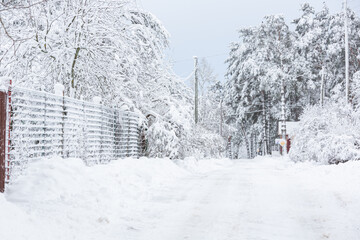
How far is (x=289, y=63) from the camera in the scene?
41875mm

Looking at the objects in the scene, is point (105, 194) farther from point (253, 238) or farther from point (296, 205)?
point (296, 205)

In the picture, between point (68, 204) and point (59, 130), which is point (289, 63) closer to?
point (59, 130)

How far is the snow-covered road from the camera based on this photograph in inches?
225

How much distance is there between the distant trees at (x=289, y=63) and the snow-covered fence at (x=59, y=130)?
2711cm

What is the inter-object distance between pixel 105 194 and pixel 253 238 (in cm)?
327

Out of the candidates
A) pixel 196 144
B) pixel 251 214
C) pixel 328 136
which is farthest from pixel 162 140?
pixel 251 214

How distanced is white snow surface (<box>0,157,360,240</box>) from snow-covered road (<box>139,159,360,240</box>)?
0.05 ft

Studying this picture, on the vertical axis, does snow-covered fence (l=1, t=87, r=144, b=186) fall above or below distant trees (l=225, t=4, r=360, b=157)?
below

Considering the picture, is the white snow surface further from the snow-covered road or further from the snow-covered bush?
the snow-covered bush

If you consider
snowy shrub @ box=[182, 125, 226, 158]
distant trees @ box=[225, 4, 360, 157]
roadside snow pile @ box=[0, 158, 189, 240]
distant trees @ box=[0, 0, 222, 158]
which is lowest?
roadside snow pile @ box=[0, 158, 189, 240]

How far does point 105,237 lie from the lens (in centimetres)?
549

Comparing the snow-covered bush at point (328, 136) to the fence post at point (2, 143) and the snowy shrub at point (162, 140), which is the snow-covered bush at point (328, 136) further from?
the fence post at point (2, 143)

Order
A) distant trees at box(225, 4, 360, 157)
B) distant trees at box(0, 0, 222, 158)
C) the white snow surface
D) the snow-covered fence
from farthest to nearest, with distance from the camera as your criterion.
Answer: distant trees at box(225, 4, 360, 157), distant trees at box(0, 0, 222, 158), the snow-covered fence, the white snow surface

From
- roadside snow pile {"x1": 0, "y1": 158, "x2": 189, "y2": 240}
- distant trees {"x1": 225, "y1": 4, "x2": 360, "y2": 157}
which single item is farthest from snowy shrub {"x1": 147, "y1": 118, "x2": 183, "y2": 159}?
distant trees {"x1": 225, "y1": 4, "x2": 360, "y2": 157}
